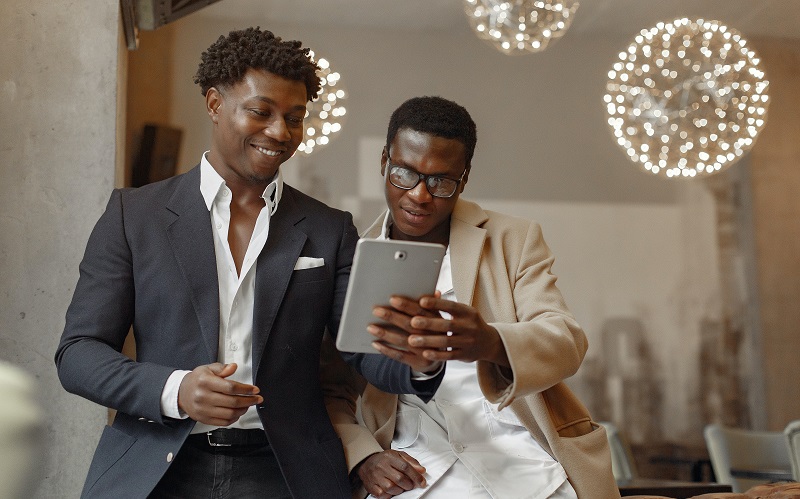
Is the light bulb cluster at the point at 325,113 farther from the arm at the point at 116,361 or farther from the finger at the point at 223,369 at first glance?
the finger at the point at 223,369

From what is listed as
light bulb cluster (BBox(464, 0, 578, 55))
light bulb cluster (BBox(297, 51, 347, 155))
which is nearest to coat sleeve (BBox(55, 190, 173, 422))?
light bulb cluster (BBox(297, 51, 347, 155))

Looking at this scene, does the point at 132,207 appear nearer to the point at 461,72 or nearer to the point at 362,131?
the point at 362,131

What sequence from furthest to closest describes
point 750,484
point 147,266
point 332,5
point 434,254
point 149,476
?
point 332,5, point 750,484, point 147,266, point 149,476, point 434,254

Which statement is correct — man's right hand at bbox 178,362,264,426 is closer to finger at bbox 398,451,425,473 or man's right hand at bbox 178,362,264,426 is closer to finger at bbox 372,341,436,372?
finger at bbox 372,341,436,372

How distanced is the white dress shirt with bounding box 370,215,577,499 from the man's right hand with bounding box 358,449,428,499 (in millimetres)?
30

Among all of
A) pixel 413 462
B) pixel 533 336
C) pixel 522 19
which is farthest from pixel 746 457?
pixel 533 336

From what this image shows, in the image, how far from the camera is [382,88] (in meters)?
7.32

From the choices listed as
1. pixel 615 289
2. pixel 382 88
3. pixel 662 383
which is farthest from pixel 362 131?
pixel 662 383

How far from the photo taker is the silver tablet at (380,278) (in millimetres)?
1750

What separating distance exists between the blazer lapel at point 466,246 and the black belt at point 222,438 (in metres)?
0.64

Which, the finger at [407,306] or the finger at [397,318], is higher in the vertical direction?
the finger at [407,306]

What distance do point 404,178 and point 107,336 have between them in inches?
33.9

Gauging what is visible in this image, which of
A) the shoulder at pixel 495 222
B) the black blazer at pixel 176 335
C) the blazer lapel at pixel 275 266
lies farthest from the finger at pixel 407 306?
the shoulder at pixel 495 222

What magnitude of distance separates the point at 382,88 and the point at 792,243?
399 cm
